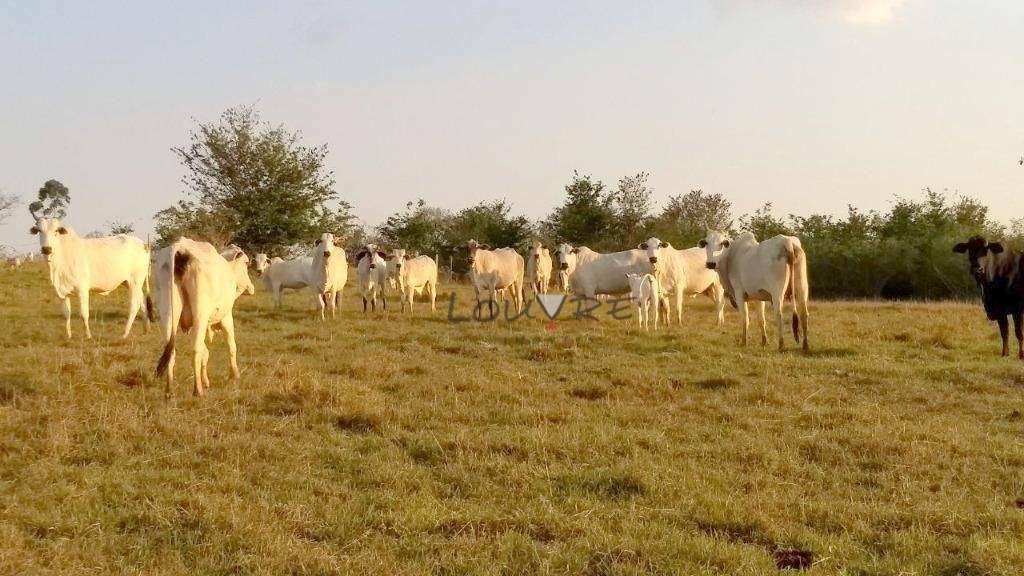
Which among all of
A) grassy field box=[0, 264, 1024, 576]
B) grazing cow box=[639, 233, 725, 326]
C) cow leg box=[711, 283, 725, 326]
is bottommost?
grassy field box=[0, 264, 1024, 576]

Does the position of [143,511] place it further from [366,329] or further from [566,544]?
[366,329]

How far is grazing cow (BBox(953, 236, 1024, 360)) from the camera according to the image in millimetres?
12312

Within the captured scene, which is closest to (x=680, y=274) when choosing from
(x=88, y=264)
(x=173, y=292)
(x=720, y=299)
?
(x=720, y=299)

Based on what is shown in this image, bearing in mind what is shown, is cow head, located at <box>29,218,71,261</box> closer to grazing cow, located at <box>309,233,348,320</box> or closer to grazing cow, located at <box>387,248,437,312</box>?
grazing cow, located at <box>309,233,348,320</box>

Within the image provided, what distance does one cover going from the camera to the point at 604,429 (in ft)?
23.2

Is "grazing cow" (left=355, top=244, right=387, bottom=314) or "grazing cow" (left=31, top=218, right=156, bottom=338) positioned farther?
"grazing cow" (left=355, top=244, right=387, bottom=314)

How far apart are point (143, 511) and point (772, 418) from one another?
6.03 metres

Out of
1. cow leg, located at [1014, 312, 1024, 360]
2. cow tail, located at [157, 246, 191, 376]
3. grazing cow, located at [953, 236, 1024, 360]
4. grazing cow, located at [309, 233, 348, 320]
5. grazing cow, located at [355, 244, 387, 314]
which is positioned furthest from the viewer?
grazing cow, located at [355, 244, 387, 314]

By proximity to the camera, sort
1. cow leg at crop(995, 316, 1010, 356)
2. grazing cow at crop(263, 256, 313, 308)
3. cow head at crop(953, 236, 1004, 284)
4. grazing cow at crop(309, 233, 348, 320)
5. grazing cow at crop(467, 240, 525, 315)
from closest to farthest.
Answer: cow leg at crop(995, 316, 1010, 356), cow head at crop(953, 236, 1004, 284), grazing cow at crop(309, 233, 348, 320), grazing cow at crop(467, 240, 525, 315), grazing cow at crop(263, 256, 313, 308)

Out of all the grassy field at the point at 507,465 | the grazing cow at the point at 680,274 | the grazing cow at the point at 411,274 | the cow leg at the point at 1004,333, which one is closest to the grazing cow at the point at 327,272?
the grazing cow at the point at 411,274

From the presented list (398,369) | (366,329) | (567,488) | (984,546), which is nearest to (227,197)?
(366,329)

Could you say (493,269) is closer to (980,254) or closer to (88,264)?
(88,264)

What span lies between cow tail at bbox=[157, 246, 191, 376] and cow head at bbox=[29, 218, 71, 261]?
6.34m

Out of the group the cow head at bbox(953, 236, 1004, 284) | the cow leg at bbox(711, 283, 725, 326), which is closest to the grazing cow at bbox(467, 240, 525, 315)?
the cow leg at bbox(711, 283, 725, 326)
